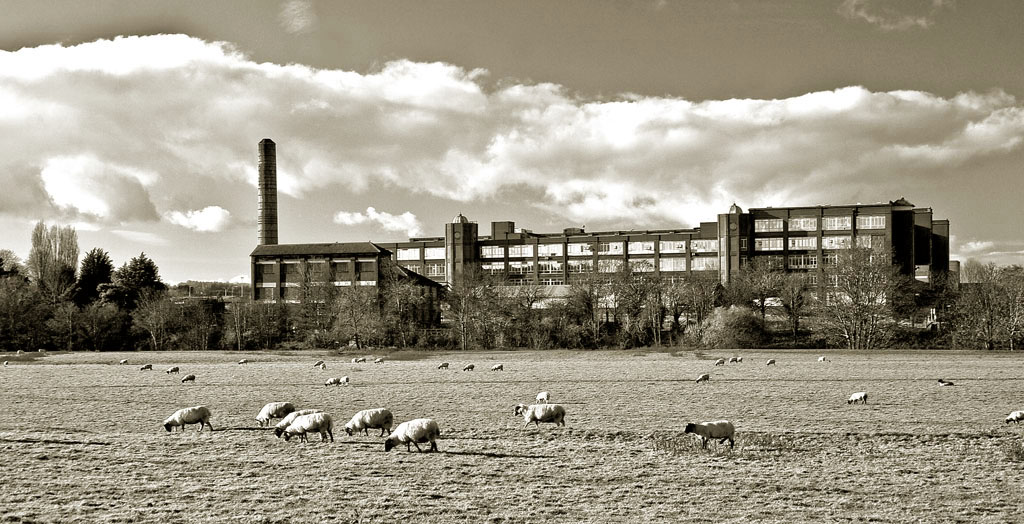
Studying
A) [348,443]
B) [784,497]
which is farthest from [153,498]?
[784,497]

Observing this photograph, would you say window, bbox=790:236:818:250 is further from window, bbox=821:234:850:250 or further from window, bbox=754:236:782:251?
window, bbox=754:236:782:251

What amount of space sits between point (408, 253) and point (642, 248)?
4514cm

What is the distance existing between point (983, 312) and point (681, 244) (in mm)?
53707

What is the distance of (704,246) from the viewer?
127 meters

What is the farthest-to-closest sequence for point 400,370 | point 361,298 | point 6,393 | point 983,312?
point 361,298
point 983,312
point 400,370
point 6,393

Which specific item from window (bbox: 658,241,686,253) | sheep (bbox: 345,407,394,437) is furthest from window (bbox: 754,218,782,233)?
sheep (bbox: 345,407,394,437)

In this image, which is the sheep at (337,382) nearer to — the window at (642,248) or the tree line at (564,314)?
the tree line at (564,314)

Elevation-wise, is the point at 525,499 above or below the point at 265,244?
below

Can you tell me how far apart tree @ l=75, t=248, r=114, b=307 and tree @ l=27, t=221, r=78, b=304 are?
1798 mm

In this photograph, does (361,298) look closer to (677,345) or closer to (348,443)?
(677,345)

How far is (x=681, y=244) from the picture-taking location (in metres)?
129

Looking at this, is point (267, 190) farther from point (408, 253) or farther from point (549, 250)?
point (549, 250)

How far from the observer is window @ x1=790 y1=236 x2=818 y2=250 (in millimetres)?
121375

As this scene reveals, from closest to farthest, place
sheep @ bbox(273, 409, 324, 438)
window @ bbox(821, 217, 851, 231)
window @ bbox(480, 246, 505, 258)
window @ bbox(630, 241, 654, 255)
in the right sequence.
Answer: sheep @ bbox(273, 409, 324, 438) → window @ bbox(821, 217, 851, 231) → window @ bbox(630, 241, 654, 255) → window @ bbox(480, 246, 505, 258)
